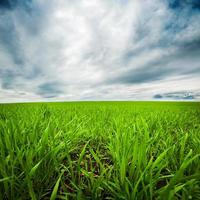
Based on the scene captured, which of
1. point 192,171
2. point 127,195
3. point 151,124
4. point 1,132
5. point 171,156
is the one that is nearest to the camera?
point 127,195

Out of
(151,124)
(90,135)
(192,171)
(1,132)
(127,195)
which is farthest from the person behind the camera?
(151,124)

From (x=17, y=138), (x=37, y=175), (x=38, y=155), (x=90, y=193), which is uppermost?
(x=17, y=138)

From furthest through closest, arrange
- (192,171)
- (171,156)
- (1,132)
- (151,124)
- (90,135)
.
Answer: (151,124) → (90,135) → (1,132) → (171,156) → (192,171)

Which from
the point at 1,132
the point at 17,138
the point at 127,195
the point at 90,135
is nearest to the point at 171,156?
the point at 127,195

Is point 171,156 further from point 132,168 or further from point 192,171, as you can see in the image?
point 132,168

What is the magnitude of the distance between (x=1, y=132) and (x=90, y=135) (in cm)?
117

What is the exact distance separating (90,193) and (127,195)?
0.98 feet

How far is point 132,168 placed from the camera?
1.16 metres

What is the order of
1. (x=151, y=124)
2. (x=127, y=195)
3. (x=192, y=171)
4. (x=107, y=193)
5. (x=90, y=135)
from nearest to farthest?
(x=127, y=195) → (x=107, y=193) → (x=192, y=171) → (x=90, y=135) → (x=151, y=124)

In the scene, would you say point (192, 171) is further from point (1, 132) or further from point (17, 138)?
point (1, 132)

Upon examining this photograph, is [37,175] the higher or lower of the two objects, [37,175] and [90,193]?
the higher

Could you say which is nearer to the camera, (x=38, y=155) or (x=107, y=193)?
(x=107, y=193)

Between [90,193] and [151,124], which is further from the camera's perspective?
[151,124]

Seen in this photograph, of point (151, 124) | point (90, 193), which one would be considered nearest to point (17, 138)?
point (90, 193)
